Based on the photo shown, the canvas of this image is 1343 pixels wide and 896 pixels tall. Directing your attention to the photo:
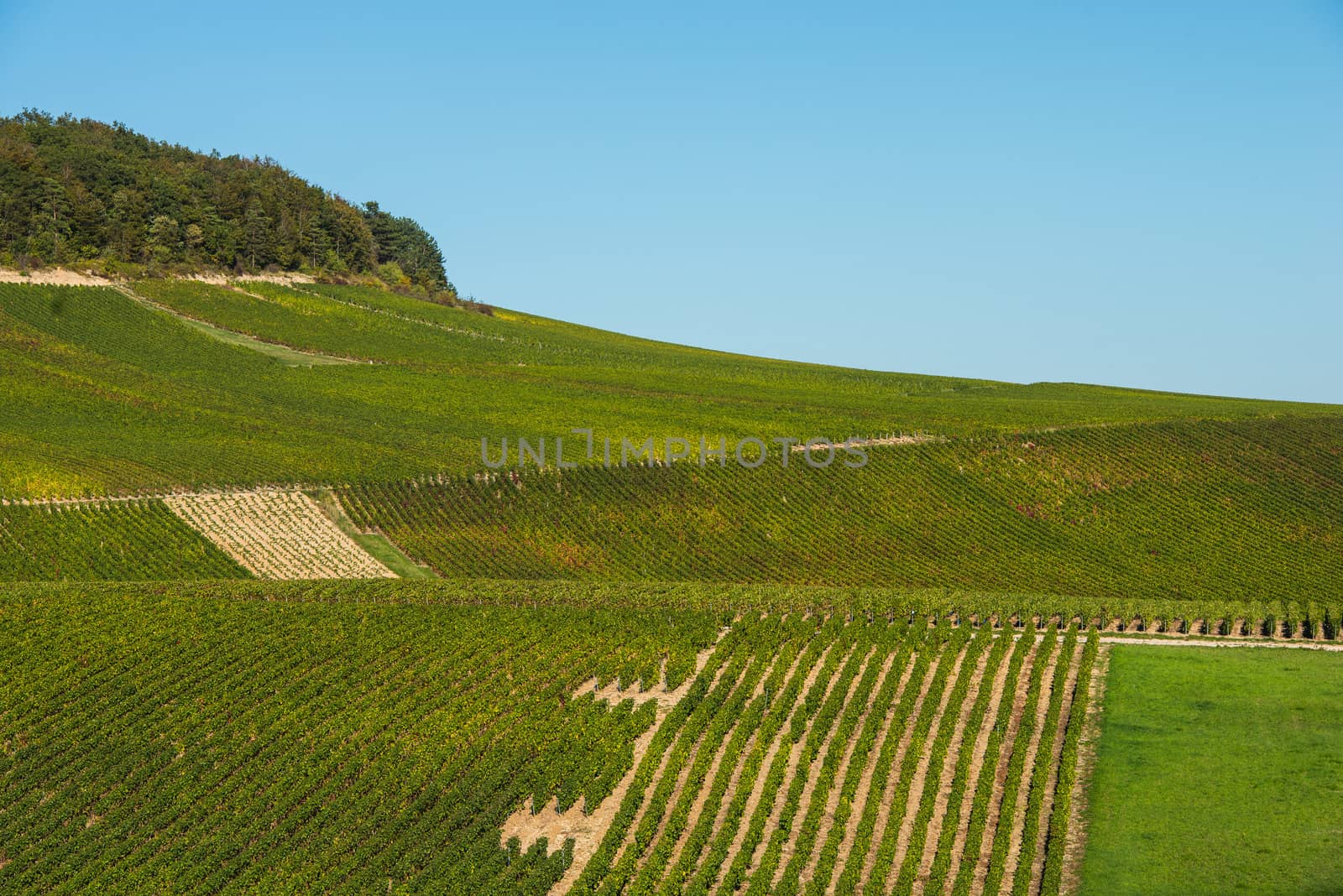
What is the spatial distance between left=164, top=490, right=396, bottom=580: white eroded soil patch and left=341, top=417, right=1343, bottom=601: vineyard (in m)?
2.53

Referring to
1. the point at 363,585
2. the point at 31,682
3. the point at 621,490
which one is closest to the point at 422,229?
the point at 621,490

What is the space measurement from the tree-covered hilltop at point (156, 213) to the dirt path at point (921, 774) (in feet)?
353

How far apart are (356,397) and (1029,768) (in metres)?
79.3

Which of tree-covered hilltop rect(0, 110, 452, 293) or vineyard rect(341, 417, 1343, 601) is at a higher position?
tree-covered hilltop rect(0, 110, 452, 293)

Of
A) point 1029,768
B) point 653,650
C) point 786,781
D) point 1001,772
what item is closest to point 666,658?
point 653,650

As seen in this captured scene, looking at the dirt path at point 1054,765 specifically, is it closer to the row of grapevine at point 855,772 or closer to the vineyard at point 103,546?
the row of grapevine at point 855,772

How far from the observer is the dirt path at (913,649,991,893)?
103ft

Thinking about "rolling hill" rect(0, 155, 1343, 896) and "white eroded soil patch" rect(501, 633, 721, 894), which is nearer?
"rolling hill" rect(0, 155, 1343, 896)

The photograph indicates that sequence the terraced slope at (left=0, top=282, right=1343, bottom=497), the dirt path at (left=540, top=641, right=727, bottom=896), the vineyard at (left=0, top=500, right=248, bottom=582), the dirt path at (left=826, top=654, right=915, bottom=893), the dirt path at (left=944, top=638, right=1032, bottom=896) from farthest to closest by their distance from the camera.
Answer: the terraced slope at (left=0, top=282, right=1343, bottom=497), the vineyard at (left=0, top=500, right=248, bottom=582), the dirt path at (left=540, top=641, right=727, bottom=896), the dirt path at (left=944, top=638, right=1032, bottom=896), the dirt path at (left=826, top=654, right=915, bottom=893)

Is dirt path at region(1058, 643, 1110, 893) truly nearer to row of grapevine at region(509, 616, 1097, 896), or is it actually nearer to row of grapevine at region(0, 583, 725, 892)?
row of grapevine at region(509, 616, 1097, 896)

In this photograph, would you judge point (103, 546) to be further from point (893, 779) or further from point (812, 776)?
point (893, 779)

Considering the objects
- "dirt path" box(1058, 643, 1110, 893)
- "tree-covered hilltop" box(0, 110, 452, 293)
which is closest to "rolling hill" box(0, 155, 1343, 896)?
"dirt path" box(1058, 643, 1110, 893)

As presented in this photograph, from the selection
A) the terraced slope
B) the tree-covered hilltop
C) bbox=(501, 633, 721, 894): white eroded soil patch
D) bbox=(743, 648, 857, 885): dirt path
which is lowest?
bbox=(501, 633, 721, 894): white eroded soil patch

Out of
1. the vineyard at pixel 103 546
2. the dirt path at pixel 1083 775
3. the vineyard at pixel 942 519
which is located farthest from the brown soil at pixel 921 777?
the vineyard at pixel 103 546
